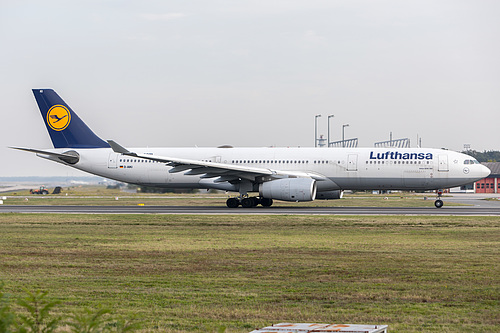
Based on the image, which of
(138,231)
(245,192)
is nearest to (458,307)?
(138,231)

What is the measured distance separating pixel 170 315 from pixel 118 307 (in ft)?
3.50

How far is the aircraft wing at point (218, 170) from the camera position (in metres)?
39.6

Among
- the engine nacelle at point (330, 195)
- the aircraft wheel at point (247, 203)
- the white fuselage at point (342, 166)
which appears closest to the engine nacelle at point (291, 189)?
the white fuselage at point (342, 166)

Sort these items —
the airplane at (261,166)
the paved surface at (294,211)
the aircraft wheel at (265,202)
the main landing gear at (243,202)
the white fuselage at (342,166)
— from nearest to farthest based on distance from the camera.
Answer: the paved surface at (294,211) → the airplane at (261,166) → the white fuselage at (342,166) → the main landing gear at (243,202) → the aircraft wheel at (265,202)

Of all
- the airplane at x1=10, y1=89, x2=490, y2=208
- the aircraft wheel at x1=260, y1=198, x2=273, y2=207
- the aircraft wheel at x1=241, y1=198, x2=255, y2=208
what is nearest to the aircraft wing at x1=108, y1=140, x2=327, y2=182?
the airplane at x1=10, y1=89, x2=490, y2=208

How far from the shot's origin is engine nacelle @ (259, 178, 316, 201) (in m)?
38.6

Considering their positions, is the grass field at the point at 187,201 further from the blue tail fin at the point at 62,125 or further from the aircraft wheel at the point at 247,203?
the blue tail fin at the point at 62,125

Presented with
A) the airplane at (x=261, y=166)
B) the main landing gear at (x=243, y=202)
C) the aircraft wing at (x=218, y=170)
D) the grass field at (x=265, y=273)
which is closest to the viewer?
the grass field at (x=265, y=273)

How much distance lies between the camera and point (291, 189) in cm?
3884

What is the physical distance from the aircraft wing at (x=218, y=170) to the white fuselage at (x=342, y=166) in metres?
0.81

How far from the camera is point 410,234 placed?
2436cm

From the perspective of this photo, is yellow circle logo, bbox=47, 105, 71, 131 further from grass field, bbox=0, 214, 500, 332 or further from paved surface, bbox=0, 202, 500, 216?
grass field, bbox=0, 214, 500, 332

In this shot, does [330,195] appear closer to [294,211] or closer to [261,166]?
[261,166]

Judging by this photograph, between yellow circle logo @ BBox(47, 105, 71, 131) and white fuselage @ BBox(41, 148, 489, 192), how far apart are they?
3520 millimetres
